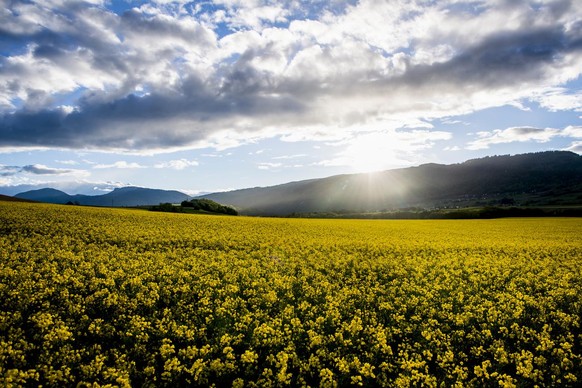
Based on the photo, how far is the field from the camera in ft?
31.4

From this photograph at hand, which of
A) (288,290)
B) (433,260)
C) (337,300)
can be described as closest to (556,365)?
(337,300)

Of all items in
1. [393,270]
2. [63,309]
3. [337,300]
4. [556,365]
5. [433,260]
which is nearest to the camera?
[556,365]

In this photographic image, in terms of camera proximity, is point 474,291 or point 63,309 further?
point 474,291

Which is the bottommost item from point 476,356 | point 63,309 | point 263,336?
point 476,356

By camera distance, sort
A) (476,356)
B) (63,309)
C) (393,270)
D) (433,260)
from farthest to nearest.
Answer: (433,260) < (393,270) < (63,309) < (476,356)

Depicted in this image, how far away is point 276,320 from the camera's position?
12359 mm

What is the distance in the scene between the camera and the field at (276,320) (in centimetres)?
958

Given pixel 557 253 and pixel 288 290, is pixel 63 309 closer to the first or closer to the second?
pixel 288 290

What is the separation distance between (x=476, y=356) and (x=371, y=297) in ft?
16.8

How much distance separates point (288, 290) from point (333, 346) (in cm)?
518

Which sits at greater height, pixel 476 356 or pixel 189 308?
pixel 189 308

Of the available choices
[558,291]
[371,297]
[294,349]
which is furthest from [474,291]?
[294,349]

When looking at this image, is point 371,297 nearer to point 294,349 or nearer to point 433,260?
point 294,349

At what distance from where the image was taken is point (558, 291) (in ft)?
54.9
